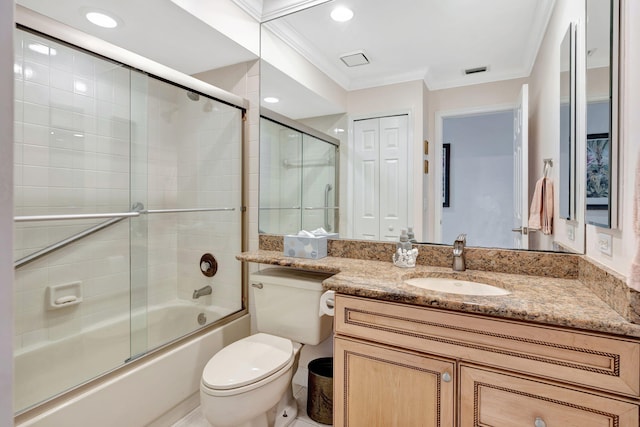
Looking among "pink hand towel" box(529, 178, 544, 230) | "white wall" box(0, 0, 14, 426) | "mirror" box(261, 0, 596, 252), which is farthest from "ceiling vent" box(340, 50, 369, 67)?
"white wall" box(0, 0, 14, 426)

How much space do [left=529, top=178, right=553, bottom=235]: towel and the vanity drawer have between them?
2.25ft

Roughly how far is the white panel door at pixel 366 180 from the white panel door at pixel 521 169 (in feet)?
2.18

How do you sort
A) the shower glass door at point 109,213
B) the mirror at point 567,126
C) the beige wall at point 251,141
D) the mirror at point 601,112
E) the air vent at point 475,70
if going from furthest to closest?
the beige wall at point 251,141 < the shower glass door at point 109,213 < the air vent at point 475,70 < the mirror at point 567,126 < the mirror at point 601,112

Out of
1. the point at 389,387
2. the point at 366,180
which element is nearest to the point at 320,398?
the point at 389,387

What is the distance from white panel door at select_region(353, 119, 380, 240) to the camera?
6.03ft

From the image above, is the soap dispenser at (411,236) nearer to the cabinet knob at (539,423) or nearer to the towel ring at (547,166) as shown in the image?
the towel ring at (547,166)

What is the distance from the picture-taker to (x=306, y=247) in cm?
181

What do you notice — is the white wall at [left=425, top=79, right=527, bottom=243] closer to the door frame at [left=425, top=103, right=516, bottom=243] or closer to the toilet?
the door frame at [left=425, top=103, right=516, bottom=243]

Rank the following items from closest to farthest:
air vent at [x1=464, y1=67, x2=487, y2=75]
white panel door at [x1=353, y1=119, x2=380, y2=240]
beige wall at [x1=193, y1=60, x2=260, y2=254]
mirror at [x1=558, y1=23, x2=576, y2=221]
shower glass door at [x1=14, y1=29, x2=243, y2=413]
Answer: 1. mirror at [x1=558, y1=23, x2=576, y2=221]
2. air vent at [x1=464, y1=67, x2=487, y2=75]
3. shower glass door at [x1=14, y1=29, x2=243, y2=413]
4. white panel door at [x1=353, y1=119, x2=380, y2=240]
5. beige wall at [x1=193, y1=60, x2=260, y2=254]

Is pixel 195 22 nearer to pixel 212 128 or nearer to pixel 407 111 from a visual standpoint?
pixel 212 128

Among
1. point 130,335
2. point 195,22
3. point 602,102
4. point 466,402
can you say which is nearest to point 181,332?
point 130,335

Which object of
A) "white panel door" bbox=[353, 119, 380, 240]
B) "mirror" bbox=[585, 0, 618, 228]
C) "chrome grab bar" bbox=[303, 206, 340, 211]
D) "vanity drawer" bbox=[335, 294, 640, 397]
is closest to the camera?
"vanity drawer" bbox=[335, 294, 640, 397]

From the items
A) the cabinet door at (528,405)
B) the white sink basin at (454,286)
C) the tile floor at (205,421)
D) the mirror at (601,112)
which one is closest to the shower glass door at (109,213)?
the tile floor at (205,421)

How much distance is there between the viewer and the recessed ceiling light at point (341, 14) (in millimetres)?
1860
